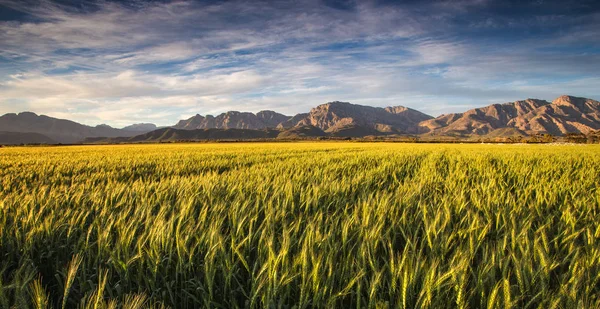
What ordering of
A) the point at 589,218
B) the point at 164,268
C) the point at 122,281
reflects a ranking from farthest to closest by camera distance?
the point at 589,218
the point at 164,268
the point at 122,281

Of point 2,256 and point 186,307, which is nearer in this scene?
point 186,307

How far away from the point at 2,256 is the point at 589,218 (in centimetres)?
505

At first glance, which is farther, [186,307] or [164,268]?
[164,268]

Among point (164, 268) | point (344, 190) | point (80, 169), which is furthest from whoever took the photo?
point (80, 169)

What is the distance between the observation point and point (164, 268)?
70.5 inches

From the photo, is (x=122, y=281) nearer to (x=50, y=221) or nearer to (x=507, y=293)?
(x=50, y=221)

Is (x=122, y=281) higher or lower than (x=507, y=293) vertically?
lower

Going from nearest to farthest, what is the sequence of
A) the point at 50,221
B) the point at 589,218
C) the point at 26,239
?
the point at 26,239, the point at 50,221, the point at 589,218

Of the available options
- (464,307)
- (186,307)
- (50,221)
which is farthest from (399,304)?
(50,221)

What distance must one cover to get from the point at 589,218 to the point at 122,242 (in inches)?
161

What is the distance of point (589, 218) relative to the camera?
2.70 m

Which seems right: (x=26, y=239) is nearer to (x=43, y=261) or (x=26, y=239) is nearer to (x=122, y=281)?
(x=43, y=261)

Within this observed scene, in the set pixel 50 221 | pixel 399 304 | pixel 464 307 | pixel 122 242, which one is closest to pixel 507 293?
pixel 464 307

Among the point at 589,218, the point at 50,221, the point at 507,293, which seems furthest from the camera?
the point at 589,218
